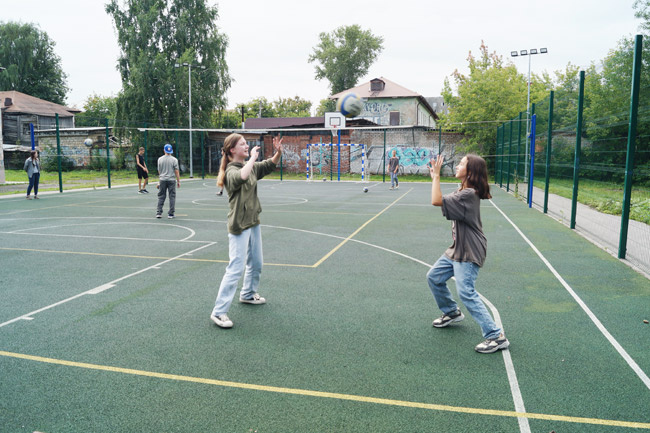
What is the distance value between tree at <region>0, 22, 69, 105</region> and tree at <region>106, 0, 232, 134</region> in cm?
2842

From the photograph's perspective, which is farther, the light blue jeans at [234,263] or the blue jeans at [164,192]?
the blue jeans at [164,192]

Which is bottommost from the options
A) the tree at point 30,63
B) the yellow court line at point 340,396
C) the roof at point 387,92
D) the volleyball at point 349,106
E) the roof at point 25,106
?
the yellow court line at point 340,396

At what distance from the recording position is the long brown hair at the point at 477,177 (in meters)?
4.18

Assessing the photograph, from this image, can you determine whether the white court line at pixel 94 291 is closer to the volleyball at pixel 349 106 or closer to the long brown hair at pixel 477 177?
the long brown hair at pixel 477 177

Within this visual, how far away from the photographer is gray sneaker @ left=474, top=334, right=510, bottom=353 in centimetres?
416

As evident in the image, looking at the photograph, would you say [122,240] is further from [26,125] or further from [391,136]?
[26,125]

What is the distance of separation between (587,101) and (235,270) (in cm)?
1020

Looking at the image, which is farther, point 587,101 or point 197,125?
point 197,125

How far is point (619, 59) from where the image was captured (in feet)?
34.9

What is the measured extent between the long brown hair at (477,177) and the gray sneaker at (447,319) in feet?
4.16

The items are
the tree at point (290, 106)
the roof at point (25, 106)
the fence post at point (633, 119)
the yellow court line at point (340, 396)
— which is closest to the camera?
the yellow court line at point (340, 396)

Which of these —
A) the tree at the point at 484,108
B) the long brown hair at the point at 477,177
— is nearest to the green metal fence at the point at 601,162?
the long brown hair at the point at 477,177

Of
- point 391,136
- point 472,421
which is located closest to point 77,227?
point 472,421

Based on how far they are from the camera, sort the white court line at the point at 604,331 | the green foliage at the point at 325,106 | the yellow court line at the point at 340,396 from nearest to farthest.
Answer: the yellow court line at the point at 340,396
the white court line at the point at 604,331
the green foliage at the point at 325,106
